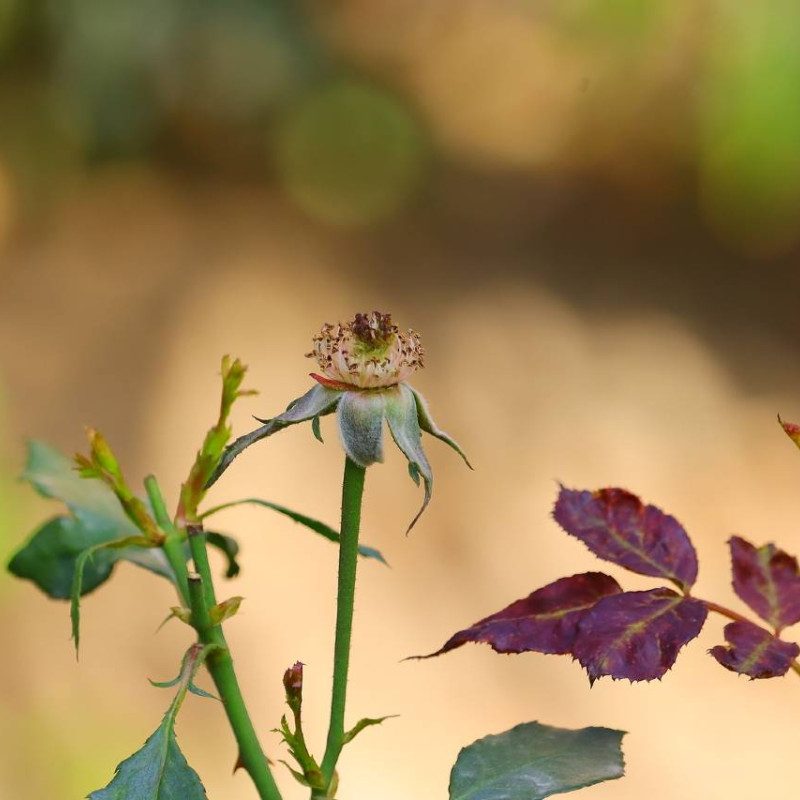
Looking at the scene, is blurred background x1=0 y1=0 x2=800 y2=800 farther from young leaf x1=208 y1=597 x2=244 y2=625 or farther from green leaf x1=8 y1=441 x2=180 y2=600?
young leaf x1=208 y1=597 x2=244 y2=625

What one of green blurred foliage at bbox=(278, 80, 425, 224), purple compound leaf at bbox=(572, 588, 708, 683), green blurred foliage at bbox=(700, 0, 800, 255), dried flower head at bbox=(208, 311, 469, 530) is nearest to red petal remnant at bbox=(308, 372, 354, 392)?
dried flower head at bbox=(208, 311, 469, 530)

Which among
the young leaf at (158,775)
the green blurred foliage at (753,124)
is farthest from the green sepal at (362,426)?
the green blurred foliage at (753,124)

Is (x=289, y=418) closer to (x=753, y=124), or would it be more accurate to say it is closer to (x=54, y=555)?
(x=54, y=555)

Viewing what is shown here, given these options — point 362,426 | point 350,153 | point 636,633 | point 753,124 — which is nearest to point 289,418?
point 362,426

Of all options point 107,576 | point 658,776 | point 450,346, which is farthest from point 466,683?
point 107,576

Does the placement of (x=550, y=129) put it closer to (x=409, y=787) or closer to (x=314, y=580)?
(x=314, y=580)
